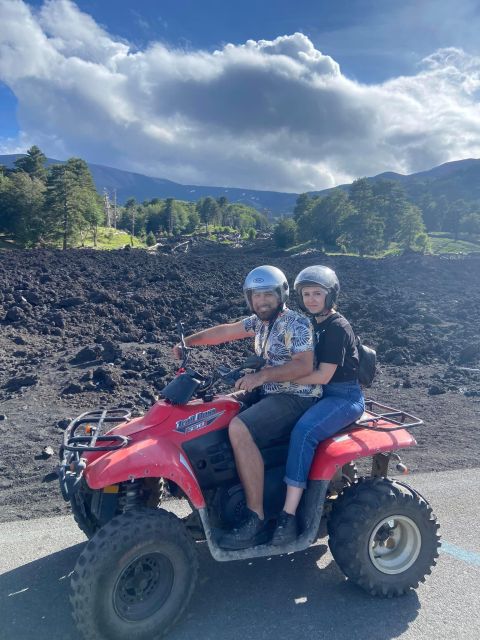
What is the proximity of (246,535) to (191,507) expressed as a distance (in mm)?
474

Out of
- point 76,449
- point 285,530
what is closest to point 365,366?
point 285,530

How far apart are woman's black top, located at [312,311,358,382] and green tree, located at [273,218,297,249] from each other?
187 ft

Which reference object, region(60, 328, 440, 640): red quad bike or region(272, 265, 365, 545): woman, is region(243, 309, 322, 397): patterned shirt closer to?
region(272, 265, 365, 545): woman

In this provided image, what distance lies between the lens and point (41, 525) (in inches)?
203

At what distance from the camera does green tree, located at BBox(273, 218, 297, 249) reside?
2426 inches

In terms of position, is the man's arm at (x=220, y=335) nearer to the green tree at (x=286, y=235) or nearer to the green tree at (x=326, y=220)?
the green tree at (x=326, y=220)

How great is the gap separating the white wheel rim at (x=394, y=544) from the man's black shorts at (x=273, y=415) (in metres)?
0.99

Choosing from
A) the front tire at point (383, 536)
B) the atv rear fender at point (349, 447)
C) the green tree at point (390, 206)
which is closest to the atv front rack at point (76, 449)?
the atv rear fender at point (349, 447)

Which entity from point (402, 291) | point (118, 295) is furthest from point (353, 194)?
point (118, 295)

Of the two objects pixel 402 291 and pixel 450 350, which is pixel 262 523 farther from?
pixel 402 291

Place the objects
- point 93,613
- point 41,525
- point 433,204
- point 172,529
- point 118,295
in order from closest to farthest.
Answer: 1. point 93,613
2. point 172,529
3. point 41,525
4. point 118,295
5. point 433,204

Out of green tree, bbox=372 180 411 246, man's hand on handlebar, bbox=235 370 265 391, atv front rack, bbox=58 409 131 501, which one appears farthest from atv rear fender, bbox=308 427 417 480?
green tree, bbox=372 180 411 246

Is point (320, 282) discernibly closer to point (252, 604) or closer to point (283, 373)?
point (283, 373)

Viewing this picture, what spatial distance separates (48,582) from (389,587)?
2.51 meters
